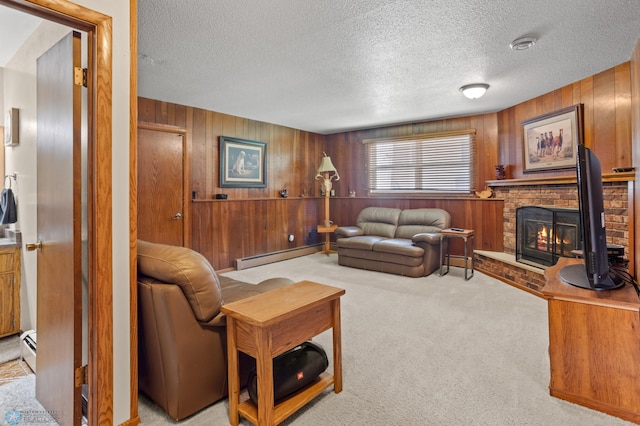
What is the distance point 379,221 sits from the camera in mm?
5895

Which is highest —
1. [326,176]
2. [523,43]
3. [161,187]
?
Answer: [523,43]

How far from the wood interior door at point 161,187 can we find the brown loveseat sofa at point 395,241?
2.46 metres

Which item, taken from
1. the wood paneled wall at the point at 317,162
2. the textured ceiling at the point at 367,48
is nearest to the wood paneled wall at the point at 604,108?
the wood paneled wall at the point at 317,162

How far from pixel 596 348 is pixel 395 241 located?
3.22 m

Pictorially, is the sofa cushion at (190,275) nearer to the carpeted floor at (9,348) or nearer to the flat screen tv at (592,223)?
the carpeted floor at (9,348)

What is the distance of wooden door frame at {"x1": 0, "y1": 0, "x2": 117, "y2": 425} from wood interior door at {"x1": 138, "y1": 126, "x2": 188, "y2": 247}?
8.99 ft

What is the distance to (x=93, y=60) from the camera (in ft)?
4.94

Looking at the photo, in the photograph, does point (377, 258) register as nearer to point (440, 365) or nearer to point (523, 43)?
point (440, 365)

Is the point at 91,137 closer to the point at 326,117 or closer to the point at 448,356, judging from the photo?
the point at 448,356

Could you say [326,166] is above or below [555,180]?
above

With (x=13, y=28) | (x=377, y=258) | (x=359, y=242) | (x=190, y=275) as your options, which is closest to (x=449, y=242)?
(x=377, y=258)

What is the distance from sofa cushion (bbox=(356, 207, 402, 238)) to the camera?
566 cm

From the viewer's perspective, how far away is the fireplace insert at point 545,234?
12.0 feet

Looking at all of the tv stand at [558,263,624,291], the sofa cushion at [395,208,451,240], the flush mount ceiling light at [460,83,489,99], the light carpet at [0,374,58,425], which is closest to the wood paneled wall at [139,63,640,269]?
the sofa cushion at [395,208,451,240]
